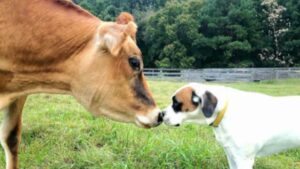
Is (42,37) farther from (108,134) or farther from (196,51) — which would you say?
(196,51)

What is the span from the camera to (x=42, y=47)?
136 inches

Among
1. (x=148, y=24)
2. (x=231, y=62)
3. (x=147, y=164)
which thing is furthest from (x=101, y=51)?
(x=148, y=24)

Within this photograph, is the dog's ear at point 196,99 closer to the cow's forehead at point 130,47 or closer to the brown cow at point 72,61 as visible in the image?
the brown cow at point 72,61

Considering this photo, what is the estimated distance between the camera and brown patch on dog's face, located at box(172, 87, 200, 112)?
4535mm

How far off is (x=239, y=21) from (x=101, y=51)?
4697cm

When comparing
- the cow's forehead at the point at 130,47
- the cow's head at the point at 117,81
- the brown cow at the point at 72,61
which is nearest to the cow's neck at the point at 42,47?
the brown cow at the point at 72,61

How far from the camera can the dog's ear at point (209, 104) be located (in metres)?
4.34

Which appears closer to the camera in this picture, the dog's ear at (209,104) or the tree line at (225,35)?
the dog's ear at (209,104)

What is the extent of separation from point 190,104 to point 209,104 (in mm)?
231

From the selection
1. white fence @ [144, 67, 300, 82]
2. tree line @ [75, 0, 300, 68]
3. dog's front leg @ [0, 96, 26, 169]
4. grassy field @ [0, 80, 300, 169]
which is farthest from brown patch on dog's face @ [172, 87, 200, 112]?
tree line @ [75, 0, 300, 68]

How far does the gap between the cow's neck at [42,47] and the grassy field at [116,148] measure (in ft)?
4.77

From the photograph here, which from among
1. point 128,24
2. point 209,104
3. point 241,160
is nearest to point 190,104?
point 209,104

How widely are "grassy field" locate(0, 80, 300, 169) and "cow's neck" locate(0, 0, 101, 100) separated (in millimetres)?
1454

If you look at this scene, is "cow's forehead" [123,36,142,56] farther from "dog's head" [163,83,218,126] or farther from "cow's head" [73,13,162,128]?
"dog's head" [163,83,218,126]
